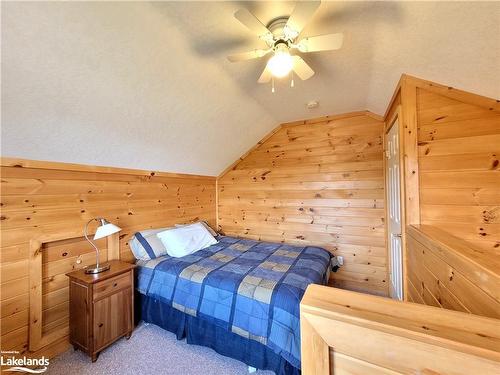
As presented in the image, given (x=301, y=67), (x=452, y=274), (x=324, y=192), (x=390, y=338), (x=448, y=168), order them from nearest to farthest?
1. (x=390, y=338)
2. (x=452, y=274)
3. (x=301, y=67)
4. (x=448, y=168)
5. (x=324, y=192)

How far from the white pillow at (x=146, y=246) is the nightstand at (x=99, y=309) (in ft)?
1.21

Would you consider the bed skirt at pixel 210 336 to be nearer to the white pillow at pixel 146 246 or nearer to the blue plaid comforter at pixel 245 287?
the blue plaid comforter at pixel 245 287

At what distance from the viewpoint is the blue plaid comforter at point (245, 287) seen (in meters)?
1.51

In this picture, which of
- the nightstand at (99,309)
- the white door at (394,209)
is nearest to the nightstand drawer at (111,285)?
the nightstand at (99,309)

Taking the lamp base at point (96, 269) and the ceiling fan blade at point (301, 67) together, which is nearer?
the ceiling fan blade at point (301, 67)

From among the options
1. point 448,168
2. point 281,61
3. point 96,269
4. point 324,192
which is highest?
point 281,61

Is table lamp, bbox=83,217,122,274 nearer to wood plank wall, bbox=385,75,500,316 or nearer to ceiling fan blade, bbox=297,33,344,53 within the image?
ceiling fan blade, bbox=297,33,344,53

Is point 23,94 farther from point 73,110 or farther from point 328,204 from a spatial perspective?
point 328,204

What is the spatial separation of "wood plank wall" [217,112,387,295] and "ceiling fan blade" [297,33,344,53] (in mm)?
1881

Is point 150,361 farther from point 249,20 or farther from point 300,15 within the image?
point 300,15

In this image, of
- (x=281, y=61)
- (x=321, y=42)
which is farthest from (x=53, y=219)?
(x=321, y=42)

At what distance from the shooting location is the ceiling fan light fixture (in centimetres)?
135
